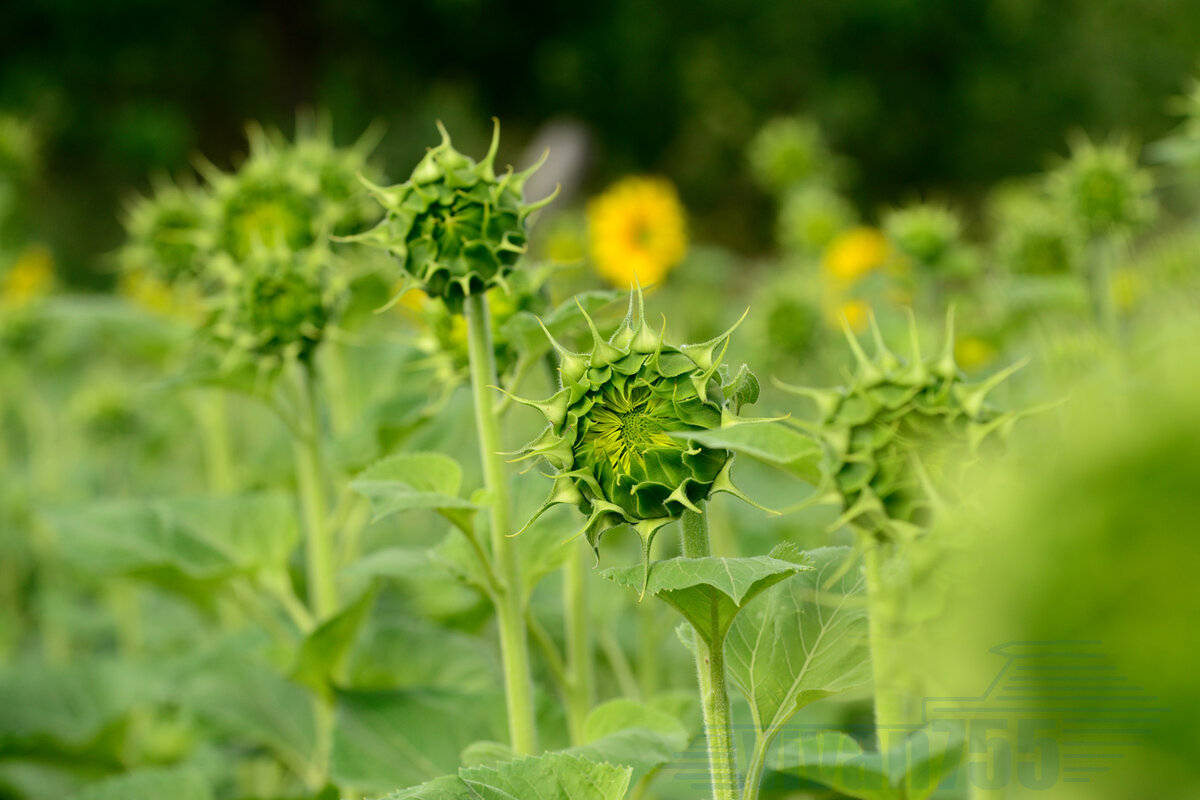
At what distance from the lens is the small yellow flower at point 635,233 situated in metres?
2.90

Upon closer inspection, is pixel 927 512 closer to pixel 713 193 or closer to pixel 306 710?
pixel 306 710

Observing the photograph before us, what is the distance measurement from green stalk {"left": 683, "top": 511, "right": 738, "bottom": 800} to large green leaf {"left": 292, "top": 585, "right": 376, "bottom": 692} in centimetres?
45

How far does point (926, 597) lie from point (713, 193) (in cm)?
853

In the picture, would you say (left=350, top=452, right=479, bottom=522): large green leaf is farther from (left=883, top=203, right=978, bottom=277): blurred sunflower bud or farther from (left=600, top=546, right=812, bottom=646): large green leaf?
(left=883, top=203, right=978, bottom=277): blurred sunflower bud

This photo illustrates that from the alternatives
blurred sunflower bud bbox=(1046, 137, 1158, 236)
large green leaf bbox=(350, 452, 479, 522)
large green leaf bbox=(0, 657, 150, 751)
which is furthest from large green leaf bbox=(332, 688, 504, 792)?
blurred sunflower bud bbox=(1046, 137, 1158, 236)

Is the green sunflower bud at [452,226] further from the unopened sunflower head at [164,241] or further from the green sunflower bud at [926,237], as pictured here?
the green sunflower bud at [926,237]

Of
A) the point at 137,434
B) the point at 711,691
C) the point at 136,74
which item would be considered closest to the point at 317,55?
the point at 136,74

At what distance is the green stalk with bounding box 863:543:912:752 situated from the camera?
587 millimetres

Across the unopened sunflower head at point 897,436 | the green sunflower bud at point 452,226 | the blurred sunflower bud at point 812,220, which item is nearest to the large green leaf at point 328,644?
the green sunflower bud at point 452,226

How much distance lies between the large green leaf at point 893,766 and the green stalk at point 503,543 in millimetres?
186

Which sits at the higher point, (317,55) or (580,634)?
(317,55)

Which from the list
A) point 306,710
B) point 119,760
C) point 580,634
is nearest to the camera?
point 580,634

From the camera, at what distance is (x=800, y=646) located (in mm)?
656

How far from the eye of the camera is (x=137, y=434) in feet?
7.86
